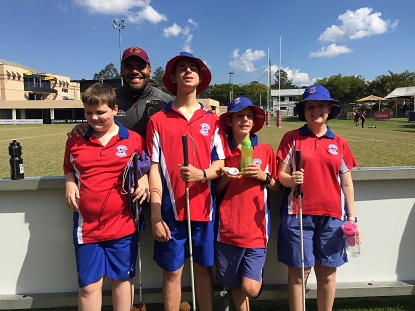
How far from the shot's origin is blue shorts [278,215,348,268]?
3.07m

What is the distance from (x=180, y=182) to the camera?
299cm

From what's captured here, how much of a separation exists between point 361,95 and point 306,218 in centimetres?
7562

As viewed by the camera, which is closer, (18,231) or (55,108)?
(18,231)

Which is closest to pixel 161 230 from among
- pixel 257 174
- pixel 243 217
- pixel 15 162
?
pixel 243 217

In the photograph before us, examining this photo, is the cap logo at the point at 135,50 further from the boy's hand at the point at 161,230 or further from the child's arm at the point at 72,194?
the boy's hand at the point at 161,230

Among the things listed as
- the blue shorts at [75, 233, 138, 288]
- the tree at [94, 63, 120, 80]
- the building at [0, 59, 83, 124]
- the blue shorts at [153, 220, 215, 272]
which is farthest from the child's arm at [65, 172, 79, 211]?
the tree at [94, 63, 120, 80]

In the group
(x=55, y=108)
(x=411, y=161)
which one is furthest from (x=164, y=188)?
(x=55, y=108)

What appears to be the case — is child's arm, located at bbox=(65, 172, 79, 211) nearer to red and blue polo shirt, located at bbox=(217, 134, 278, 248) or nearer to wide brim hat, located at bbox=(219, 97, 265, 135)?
red and blue polo shirt, located at bbox=(217, 134, 278, 248)

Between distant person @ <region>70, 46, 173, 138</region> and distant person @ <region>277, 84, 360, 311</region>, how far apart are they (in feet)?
4.75

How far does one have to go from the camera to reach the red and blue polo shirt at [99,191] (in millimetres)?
2943

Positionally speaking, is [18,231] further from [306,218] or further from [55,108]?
[55,108]

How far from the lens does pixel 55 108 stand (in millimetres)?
66938

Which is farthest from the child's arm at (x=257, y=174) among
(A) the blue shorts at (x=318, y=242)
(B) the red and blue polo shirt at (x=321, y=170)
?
(A) the blue shorts at (x=318, y=242)

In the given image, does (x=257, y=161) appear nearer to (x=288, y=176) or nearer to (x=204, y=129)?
(x=288, y=176)
